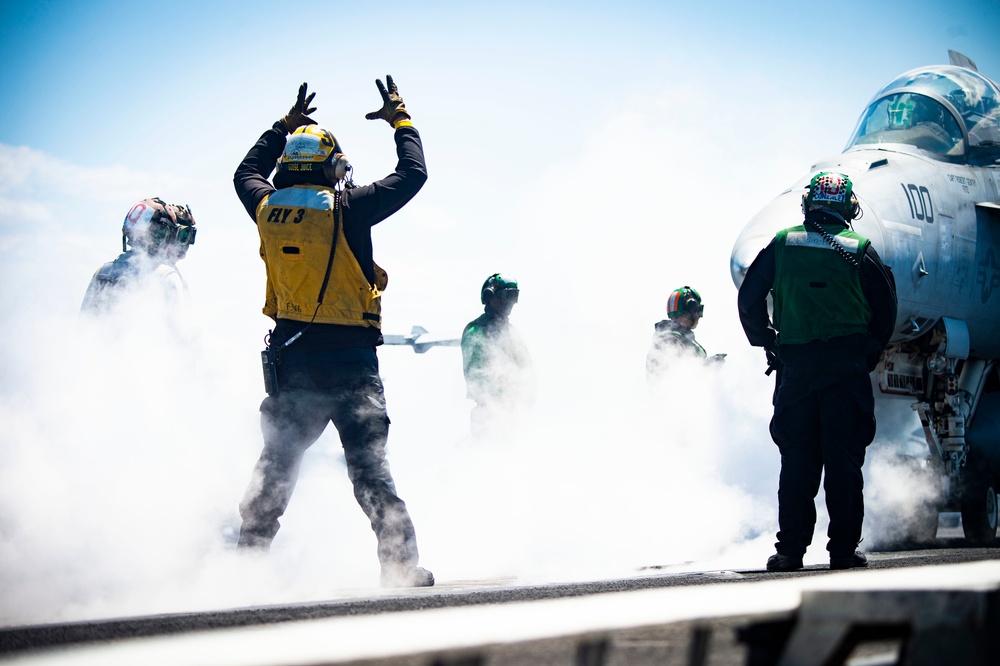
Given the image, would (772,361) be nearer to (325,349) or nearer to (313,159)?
(325,349)

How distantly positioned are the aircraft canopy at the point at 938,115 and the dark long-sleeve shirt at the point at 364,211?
5.03 meters

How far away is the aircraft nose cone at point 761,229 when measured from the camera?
729cm

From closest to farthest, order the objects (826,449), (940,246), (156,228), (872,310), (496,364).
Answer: (826,449) < (872,310) < (156,228) < (940,246) < (496,364)

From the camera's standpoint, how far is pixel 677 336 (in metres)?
9.82

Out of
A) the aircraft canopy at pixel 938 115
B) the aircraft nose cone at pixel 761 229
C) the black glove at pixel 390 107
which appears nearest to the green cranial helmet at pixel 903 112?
the aircraft canopy at pixel 938 115

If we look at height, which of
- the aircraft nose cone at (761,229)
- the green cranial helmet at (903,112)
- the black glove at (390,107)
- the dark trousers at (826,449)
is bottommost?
the dark trousers at (826,449)

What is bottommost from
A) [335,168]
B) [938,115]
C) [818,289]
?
[818,289]

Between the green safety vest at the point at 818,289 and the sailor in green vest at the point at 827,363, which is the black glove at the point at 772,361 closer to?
the sailor in green vest at the point at 827,363

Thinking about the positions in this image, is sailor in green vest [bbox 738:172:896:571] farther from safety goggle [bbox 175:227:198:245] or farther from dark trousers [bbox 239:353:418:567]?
safety goggle [bbox 175:227:198:245]

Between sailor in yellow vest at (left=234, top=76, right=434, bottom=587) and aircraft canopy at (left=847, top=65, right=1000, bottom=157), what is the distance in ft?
17.3

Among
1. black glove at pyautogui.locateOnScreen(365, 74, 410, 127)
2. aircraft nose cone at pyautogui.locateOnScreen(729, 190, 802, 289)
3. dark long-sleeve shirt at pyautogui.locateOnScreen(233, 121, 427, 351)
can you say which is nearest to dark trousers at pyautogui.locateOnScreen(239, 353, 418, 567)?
dark long-sleeve shirt at pyautogui.locateOnScreen(233, 121, 427, 351)

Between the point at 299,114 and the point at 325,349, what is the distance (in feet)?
4.95

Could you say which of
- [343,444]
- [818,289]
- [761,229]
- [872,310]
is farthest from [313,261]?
[761,229]

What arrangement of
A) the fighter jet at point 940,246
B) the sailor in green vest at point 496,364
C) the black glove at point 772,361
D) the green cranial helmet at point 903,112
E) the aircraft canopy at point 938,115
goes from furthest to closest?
1. the sailor in green vest at point 496,364
2. the green cranial helmet at point 903,112
3. the aircraft canopy at point 938,115
4. the fighter jet at point 940,246
5. the black glove at point 772,361
